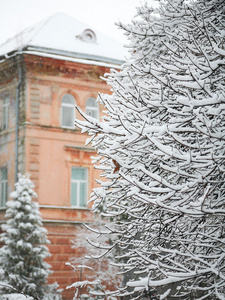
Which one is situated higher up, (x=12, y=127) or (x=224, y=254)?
(x=12, y=127)

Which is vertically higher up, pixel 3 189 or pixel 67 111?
pixel 67 111

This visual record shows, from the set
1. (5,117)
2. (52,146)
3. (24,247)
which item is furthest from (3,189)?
(24,247)

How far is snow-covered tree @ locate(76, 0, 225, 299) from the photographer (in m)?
5.75

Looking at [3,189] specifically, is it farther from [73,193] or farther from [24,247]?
[24,247]

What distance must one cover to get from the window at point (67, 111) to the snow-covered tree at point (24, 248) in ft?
16.5

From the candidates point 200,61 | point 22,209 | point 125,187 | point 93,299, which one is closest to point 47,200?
point 22,209

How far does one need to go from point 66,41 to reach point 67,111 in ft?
9.68

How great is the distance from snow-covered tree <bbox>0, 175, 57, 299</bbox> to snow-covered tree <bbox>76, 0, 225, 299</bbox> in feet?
27.9

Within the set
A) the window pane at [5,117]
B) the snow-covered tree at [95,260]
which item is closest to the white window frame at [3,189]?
the window pane at [5,117]

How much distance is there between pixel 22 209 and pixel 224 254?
13271 mm

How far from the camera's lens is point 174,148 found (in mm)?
6129

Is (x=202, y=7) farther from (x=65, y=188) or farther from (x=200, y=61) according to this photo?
(x=65, y=188)

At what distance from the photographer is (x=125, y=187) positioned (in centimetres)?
842

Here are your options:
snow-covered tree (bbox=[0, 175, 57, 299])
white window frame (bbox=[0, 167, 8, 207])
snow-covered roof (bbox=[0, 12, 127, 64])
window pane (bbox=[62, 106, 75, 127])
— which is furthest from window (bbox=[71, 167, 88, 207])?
snow-covered roof (bbox=[0, 12, 127, 64])
